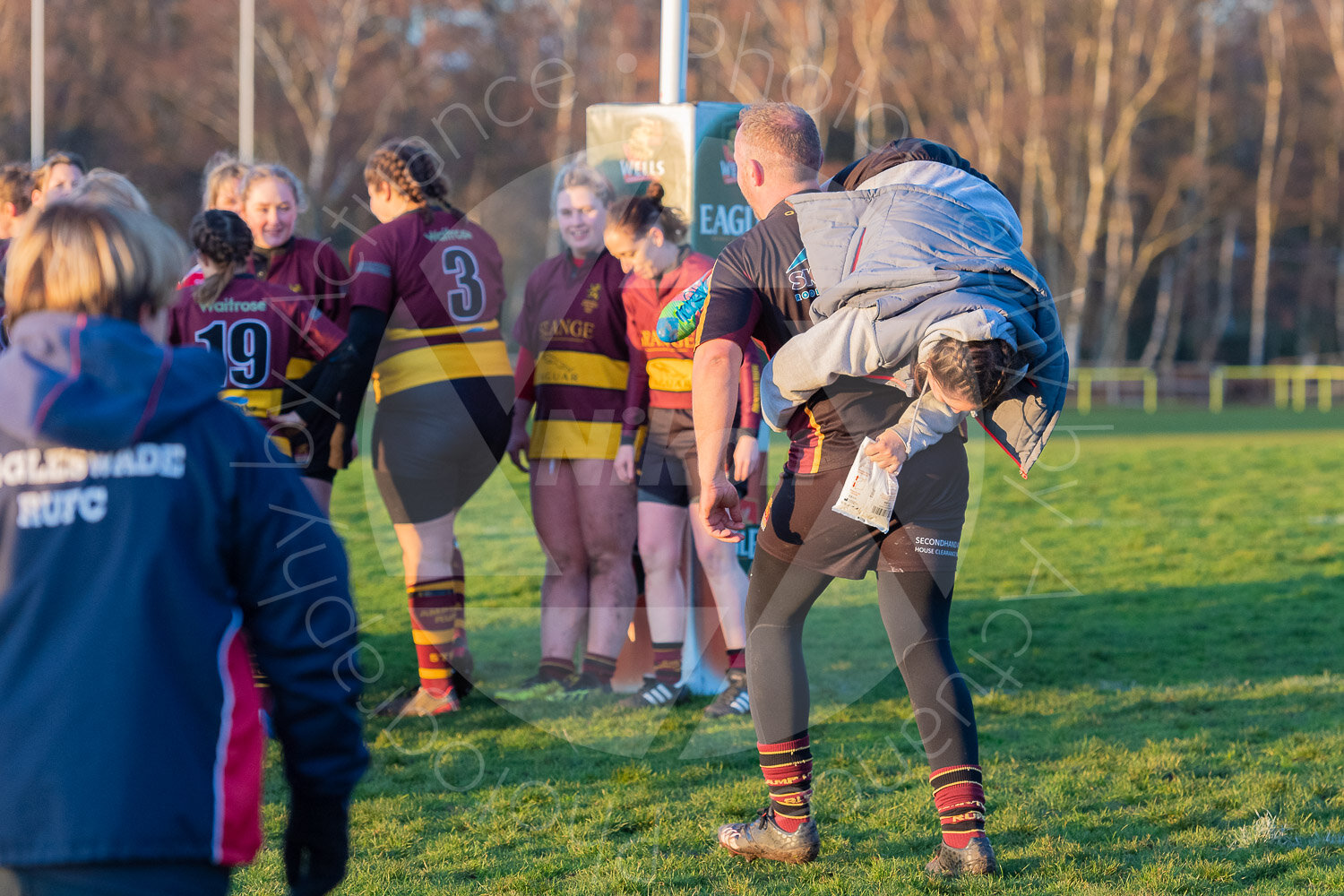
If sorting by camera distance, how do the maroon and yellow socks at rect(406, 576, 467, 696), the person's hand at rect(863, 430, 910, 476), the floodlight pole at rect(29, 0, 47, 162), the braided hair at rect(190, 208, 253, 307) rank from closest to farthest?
the person's hand at rect(863, 430, 910, 476), the braided hair at rect(190, 208, 253, 307), the maroon and yellow socks at rect(406, 576, 467, 696), the floodlight pole at rect(29, 0, 47, 162)

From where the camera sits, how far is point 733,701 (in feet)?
16.7

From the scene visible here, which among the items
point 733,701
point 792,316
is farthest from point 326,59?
point 792,316

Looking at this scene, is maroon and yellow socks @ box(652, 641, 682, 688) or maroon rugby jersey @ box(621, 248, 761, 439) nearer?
maroon rugby jersey @ box(621, 248, 761, 439)

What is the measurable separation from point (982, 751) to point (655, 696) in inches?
52.5

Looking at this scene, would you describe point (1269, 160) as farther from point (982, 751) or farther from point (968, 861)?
point (968, 861)

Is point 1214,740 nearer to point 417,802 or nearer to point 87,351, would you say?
point 417,802

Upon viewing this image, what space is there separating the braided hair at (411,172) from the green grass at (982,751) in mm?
1364

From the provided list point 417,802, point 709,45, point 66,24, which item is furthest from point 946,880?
point 66,24

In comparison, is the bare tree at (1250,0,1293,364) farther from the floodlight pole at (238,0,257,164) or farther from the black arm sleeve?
the black arm sleeve

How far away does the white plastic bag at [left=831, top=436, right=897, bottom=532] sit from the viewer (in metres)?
3.20

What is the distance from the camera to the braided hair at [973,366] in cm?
299

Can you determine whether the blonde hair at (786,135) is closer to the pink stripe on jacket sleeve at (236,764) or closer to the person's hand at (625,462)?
the person's hand at (625,462)

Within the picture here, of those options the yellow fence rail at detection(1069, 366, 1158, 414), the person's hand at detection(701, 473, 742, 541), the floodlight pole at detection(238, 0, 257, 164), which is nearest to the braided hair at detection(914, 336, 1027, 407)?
the person's hand at detection(701, 473, 742, 541)

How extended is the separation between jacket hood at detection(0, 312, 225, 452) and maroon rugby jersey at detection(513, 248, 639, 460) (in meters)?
3.48
